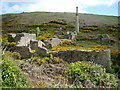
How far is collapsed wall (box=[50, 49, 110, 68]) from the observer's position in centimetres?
1030

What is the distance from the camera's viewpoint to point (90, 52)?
34.6ft

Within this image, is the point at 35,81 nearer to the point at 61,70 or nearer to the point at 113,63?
the point at 61,70

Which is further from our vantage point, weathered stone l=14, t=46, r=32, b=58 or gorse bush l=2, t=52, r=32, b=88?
weathered stone l=14, t=46, r=32, b=58

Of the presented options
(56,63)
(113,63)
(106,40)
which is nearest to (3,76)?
(56,63)

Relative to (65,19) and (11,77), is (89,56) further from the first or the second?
(65,19)

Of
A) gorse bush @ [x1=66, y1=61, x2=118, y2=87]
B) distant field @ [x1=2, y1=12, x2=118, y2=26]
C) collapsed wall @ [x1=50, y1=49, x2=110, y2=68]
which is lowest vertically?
gorse bush @ [x1=66, y1=61, x2=118, y2=87]

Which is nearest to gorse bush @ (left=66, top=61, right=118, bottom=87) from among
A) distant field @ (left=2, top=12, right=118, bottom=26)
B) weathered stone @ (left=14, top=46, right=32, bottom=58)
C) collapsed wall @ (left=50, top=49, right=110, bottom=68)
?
collapsed wall @ (left=50, top=49, right=110, bottom=68)

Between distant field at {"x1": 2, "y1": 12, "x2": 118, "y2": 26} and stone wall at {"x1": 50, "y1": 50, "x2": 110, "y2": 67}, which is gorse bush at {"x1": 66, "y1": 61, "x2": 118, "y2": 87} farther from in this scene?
distant field at {"x1": 2, "y1": 12, "x2": 118, "y2": 26}

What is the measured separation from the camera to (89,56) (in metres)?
10.5

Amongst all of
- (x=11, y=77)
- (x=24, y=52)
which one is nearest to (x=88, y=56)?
(x=24, y=52)

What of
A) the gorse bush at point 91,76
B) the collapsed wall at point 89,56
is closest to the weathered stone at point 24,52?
the collapsed wall at point 89,56

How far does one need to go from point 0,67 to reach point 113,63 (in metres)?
8.35

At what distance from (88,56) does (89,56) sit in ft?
0.22

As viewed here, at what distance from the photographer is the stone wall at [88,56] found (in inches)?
406
